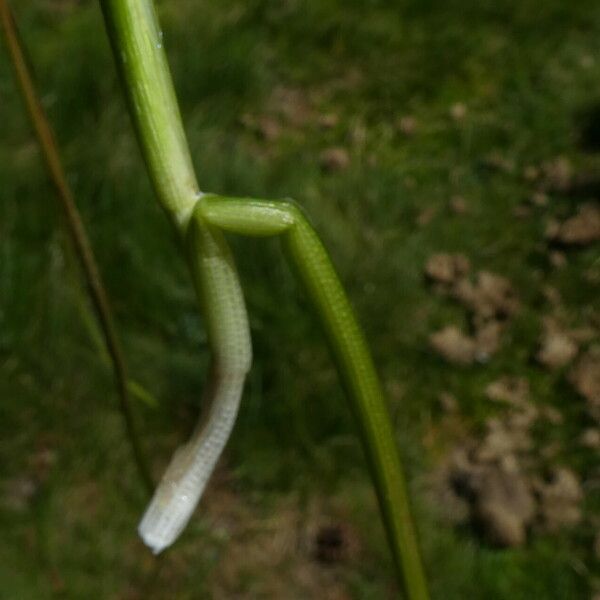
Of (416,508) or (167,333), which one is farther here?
(167,333)

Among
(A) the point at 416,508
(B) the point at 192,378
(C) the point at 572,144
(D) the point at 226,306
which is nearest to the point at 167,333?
(B) the point at 192,378

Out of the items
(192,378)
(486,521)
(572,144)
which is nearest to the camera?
(486,521)

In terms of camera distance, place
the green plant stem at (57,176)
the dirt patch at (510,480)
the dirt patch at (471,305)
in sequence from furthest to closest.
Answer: the dirt patch at (471,305) < the dirt patch at (510,480) < the green plant stem at (57,176)

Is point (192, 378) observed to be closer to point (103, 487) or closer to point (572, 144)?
point (103, 487)

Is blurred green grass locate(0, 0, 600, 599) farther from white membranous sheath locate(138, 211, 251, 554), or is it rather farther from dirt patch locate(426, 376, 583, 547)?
white membranous sheath locate(138, 211, 251, 554)

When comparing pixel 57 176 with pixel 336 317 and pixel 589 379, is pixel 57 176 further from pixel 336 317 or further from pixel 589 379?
pixel 589 379

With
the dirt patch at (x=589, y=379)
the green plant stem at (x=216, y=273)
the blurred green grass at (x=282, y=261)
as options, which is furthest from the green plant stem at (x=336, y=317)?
the dirt patch at (x=589, y=379)

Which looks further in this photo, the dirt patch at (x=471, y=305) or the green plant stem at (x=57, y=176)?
the dirt patch at (x=471, y=305)

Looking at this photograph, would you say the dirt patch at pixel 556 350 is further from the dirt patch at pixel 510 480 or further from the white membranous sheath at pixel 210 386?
the white membranous sheath at pixel 210 386

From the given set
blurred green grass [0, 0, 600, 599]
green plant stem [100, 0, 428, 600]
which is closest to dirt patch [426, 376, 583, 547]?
blurred green grass [0, 0, 600, 599]
